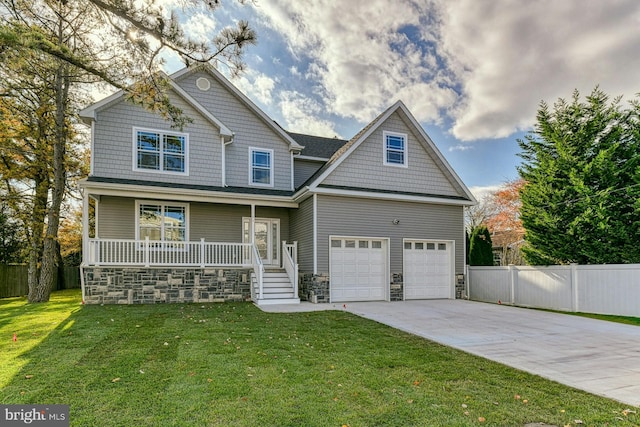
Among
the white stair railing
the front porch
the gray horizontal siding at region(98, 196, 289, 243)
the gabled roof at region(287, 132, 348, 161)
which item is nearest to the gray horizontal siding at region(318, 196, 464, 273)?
the front porch

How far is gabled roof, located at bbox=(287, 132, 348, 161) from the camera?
15805 millimetres

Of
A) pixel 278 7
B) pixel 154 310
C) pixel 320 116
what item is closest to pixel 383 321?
pixel 154 310

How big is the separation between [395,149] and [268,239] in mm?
6091

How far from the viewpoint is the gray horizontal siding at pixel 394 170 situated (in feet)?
41.5

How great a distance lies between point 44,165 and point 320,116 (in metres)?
13.1

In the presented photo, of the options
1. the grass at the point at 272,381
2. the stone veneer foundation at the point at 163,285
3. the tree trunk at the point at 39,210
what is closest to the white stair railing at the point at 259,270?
the stone veneer foundation at the point at 163,285

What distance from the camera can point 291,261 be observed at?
480 inches

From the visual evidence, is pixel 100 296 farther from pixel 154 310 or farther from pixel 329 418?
pixel 329 418

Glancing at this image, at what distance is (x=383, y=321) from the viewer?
28.0 ft

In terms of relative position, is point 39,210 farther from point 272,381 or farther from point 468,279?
point 468,279

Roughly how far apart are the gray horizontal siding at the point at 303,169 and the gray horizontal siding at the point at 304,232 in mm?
2048
